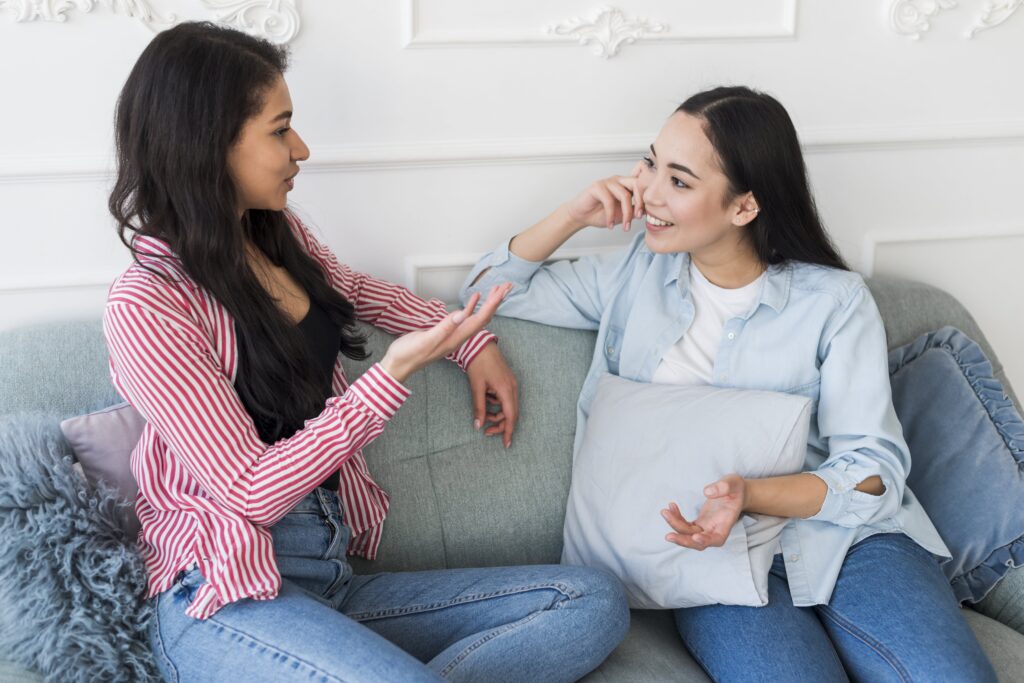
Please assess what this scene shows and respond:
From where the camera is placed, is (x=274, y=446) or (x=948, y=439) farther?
(x=948, y=439)

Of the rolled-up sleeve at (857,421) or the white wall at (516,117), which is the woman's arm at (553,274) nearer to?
the white wall at (516,117)

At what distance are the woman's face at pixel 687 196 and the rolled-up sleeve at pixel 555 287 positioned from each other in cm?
17

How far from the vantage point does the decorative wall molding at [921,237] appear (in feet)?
7.36

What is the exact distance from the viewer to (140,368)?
1.29m

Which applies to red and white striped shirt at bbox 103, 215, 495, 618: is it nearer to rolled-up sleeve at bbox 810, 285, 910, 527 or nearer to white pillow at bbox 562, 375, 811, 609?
white pillow at bbox 562, 375, 811, 609

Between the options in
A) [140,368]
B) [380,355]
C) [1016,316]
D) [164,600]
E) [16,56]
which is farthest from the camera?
[1016,316]

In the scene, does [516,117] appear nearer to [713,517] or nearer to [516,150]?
[516,150]

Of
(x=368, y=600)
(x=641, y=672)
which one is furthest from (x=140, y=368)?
(x=641, y=672)

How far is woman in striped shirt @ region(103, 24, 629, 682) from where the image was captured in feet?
4.30

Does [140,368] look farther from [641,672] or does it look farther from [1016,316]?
[1016,316]

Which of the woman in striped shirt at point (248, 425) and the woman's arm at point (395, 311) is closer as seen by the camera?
the woman in striped shirt at point (248, 425)

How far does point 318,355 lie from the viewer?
1.53m

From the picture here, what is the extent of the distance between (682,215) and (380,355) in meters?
0.60

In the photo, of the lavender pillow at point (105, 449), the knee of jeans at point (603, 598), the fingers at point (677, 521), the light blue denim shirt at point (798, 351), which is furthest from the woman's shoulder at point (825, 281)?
the lavender pillow at point (105, 449)
